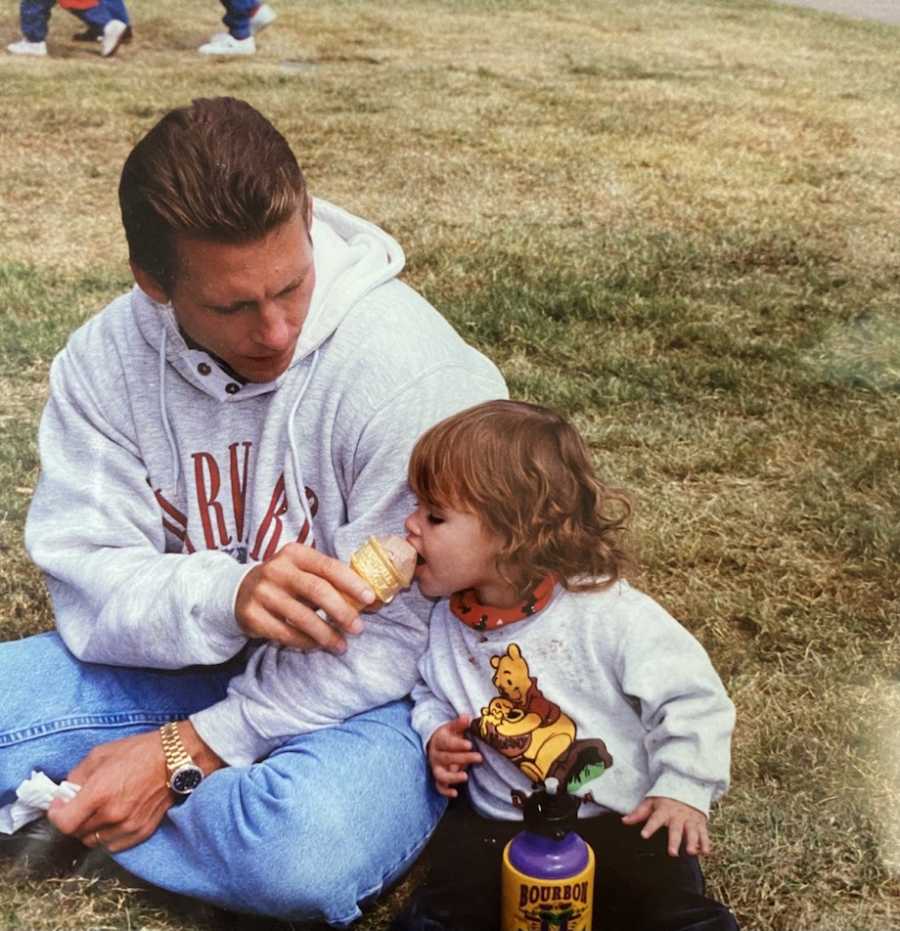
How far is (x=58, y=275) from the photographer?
5.29 metres

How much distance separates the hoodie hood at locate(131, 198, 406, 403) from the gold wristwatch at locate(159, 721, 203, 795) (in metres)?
0.58

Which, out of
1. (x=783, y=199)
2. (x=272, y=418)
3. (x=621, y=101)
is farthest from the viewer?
(x=621, y=101)

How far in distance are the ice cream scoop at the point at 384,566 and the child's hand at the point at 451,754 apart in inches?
10.1

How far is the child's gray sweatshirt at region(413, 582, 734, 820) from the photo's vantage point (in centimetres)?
214

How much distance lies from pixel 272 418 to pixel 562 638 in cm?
59

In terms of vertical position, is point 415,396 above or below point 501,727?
above

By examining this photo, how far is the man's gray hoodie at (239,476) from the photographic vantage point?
230 cm

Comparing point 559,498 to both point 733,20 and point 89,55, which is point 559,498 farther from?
point 733,20

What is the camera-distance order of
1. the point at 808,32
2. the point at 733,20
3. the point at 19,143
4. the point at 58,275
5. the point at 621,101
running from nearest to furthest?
the point at 58,275
the point at 19,143
the point at 621,101
the point at 808,32
the point at 733,20

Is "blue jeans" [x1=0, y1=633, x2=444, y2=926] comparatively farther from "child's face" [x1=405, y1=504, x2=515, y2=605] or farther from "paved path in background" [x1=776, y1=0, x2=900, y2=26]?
"paved path in background" [x1=776, y1=0, x2=900, y2=26]

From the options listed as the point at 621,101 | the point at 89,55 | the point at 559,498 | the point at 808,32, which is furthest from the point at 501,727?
the point at 808,32

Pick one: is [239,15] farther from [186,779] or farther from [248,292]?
[186,779]

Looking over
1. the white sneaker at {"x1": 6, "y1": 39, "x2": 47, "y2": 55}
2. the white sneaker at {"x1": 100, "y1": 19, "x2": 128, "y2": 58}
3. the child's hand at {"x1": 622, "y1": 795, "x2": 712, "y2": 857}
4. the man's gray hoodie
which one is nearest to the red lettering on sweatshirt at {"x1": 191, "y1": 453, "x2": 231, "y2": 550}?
the man's gray hoodie

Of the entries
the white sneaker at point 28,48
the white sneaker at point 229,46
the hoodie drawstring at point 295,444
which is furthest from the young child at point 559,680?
the white sneaker at point 28,48
